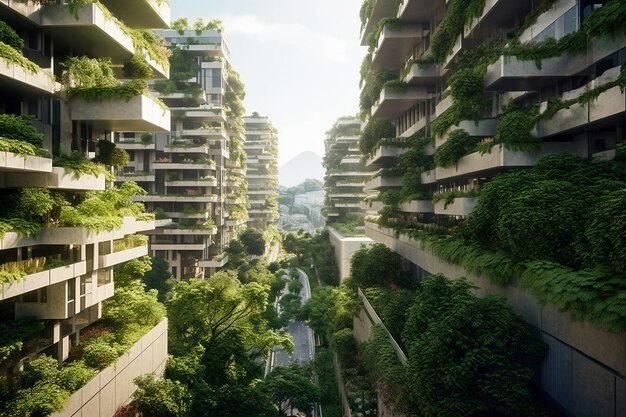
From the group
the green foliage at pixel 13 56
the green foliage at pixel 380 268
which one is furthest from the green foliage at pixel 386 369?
the green foliage at pixel 13 56

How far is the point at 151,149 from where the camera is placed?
184ft

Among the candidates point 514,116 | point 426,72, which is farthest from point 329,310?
point 514,116

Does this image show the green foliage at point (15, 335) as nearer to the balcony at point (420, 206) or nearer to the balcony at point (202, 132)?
the balcony at point (420, 206)

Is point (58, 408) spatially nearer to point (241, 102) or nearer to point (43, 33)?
point (43, 33)

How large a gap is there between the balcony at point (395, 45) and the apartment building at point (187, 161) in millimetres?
23700

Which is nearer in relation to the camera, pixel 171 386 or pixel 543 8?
pixel 543 8

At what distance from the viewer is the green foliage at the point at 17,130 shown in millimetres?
15602

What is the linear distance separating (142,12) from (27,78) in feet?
30.1

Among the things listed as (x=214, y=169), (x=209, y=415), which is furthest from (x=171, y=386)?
(x=214, y=169)

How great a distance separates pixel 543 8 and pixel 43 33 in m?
21.4

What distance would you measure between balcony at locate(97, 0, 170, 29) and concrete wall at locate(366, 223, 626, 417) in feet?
71.7

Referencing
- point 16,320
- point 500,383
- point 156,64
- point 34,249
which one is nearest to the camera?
point 500,383

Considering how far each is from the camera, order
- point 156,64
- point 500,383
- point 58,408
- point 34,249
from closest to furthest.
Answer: point 500,383 < point 58,408 < point 34,249 < point 156,64

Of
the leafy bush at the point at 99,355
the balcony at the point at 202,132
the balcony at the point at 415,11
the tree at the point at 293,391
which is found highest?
the balcony at the point at 415,11
